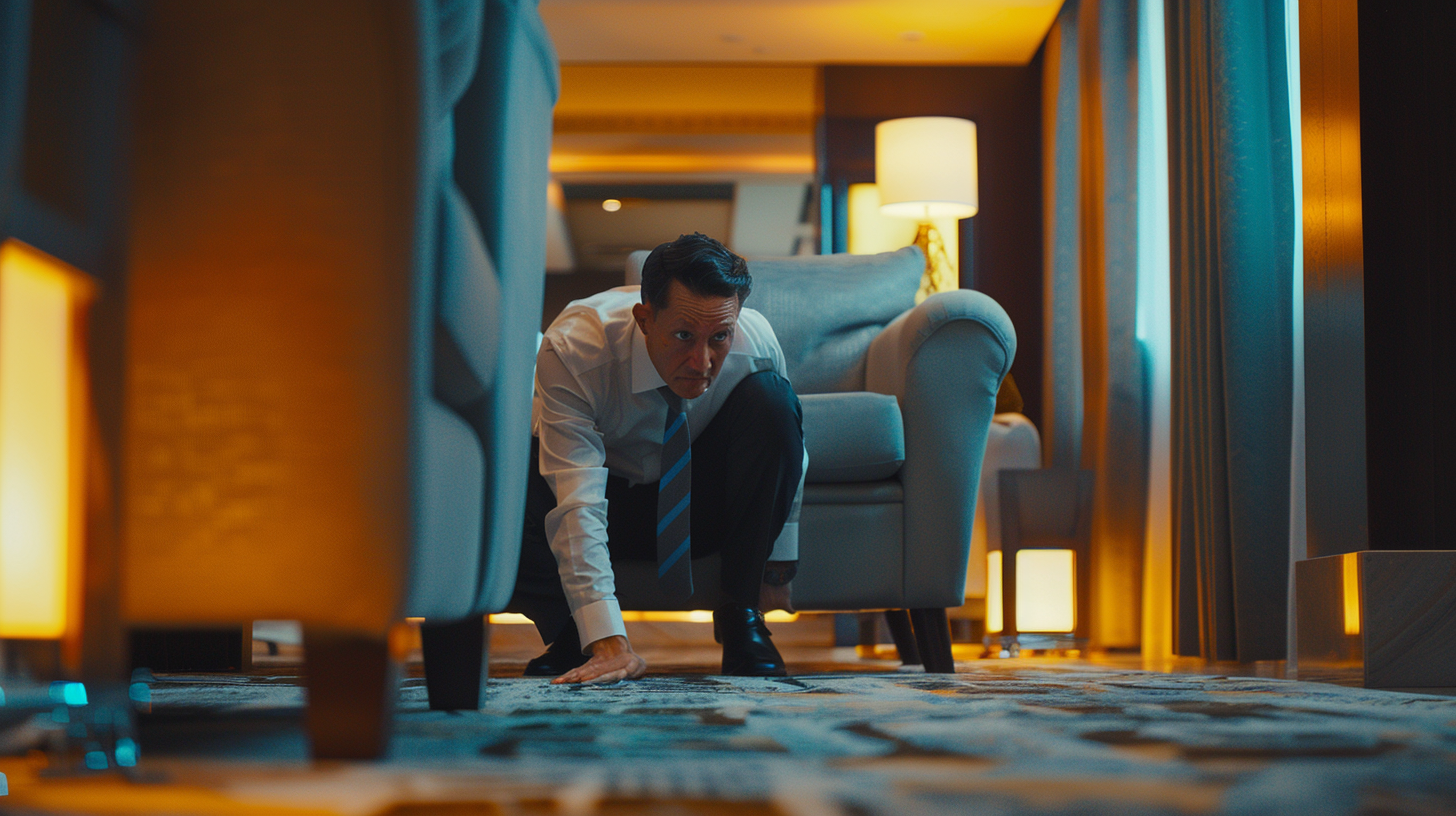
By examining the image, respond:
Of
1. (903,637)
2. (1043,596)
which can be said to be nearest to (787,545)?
(903,637)

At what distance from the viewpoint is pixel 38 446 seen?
56 centimetres

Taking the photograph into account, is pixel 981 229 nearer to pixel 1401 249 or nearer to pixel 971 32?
pixel 971 32

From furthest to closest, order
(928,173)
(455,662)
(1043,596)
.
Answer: (928,173) → (1043,596) → (455,662)

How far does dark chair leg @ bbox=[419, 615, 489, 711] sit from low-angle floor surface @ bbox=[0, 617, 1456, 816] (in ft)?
0.10

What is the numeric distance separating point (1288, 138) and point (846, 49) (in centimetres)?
259

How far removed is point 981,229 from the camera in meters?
4.89

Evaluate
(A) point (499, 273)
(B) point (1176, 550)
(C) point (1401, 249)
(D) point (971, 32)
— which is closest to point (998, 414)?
(B) point (1176, 550)

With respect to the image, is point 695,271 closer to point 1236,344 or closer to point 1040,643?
point 1236,344

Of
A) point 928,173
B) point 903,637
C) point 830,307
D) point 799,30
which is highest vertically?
point 799,30

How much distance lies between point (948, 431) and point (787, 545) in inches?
12.4

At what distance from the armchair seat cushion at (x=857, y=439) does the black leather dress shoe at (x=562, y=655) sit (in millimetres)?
496

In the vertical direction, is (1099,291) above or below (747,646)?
above

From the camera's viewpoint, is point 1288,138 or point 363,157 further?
point 1288,138

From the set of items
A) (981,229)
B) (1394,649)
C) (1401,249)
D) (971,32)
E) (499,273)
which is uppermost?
(971,32)
